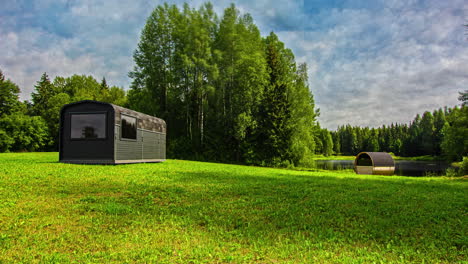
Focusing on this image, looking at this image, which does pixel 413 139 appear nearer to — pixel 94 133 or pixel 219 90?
pixel 219 90

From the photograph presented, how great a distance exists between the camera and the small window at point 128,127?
47.0 ft

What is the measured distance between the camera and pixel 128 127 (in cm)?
1480

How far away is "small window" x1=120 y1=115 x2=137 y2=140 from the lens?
1433 centimetres

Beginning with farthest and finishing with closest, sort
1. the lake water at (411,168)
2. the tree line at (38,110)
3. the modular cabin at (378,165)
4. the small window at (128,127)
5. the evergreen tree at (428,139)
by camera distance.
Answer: the evergreen tree at (428,139)
the tree line at (38,110)
the lake water at (411,168)
the modular cabin at (378,165)
the small window at (128,127)

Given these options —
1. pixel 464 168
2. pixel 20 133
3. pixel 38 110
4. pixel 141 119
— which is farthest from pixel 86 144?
pixel 38 110

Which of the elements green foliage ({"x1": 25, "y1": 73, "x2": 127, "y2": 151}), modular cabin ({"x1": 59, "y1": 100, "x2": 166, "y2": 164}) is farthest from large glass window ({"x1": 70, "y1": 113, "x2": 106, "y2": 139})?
green foliage ({"x1": 25, "y1": 73, "x2": 127, "y2": 151})

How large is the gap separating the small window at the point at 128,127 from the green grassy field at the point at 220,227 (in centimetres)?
720

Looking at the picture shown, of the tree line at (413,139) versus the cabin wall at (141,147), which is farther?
the tree line at (413,139)

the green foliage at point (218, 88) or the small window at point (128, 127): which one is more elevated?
the green foliage at point (218, 88)

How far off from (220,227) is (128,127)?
40.0 ft

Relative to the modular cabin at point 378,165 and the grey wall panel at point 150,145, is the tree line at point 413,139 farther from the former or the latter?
the grey wall panel at point 150,145

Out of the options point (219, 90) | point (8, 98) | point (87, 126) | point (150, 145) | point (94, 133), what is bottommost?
point (150, 145)

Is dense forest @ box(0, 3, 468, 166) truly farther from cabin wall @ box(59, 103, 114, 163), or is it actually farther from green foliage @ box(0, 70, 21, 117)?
green foliage @ box(0, 70, 21, 117)

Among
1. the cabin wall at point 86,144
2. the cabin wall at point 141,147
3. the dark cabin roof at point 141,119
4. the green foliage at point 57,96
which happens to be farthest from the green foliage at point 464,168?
the green foliage at point 57,96
